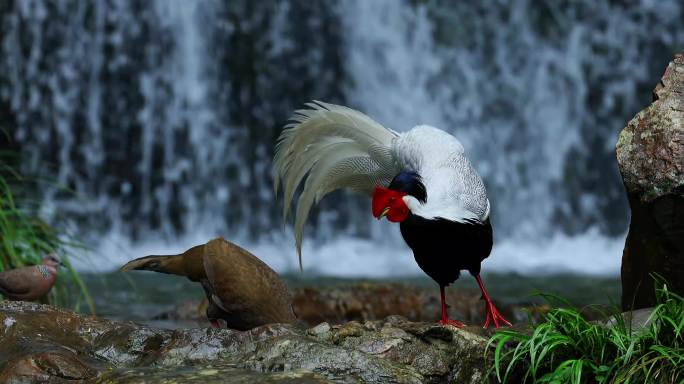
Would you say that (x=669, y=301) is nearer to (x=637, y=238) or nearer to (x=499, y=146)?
(x=637, y=238)

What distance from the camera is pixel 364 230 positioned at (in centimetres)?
1090

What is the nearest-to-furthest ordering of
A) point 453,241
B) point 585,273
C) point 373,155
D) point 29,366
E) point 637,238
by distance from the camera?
point 29,366 < point 453,241 < point 637,238 < point 373,155 < point 585,273

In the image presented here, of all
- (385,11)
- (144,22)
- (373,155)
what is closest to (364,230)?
(385,11)

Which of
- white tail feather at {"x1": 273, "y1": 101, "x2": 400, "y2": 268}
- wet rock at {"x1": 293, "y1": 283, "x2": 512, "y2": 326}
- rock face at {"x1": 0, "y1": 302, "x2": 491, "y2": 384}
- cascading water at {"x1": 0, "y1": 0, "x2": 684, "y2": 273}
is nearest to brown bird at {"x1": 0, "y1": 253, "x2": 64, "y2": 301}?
rock face at {"x1": 0, "y1": 302, "x2": 491, "y2": 384}

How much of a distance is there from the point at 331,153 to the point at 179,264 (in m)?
1.04

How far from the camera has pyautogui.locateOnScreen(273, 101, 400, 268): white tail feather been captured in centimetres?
434

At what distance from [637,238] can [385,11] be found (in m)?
7.90

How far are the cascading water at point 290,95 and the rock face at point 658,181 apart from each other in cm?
637

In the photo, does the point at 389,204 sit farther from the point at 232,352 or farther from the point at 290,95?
the point at 290,95

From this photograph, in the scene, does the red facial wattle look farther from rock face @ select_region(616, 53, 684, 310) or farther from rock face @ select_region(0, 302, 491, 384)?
rock face @ select_region(616, 53, 684, 310)

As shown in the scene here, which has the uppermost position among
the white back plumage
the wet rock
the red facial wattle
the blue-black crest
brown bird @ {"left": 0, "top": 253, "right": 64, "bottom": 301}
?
the white back plumage

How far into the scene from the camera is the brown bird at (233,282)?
354cm

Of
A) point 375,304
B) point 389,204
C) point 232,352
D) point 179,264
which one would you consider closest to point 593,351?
point 389,204

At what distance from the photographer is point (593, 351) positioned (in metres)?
3.19
